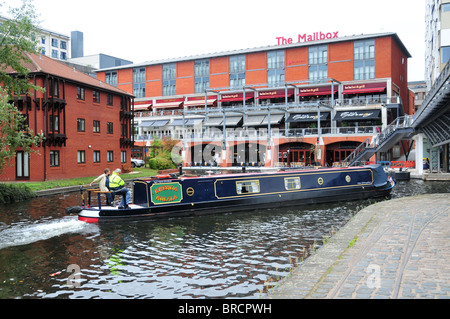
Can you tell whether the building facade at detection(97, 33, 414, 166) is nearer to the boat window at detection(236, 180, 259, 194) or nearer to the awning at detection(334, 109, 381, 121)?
the awning at detection(334, 109, 381, 121)

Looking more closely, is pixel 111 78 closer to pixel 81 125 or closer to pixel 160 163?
pixel 160 163

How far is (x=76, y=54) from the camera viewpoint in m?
108

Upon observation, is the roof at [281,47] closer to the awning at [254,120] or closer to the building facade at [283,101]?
the building facade at [283,101]

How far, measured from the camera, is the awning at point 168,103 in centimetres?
7118

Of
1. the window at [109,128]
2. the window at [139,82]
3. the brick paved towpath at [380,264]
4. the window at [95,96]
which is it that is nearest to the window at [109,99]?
the window at [95,96]

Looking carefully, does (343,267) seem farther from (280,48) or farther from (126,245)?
(280,48)

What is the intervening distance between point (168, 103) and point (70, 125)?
3898 centimetres

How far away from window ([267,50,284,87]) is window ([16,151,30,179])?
137ft

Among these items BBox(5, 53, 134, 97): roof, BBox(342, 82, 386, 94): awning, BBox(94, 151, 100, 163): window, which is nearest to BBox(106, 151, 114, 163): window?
BBox(94, 151, 100, 163): window

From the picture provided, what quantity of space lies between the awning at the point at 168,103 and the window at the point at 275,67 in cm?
1699

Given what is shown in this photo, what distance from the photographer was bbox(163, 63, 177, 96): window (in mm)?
73188

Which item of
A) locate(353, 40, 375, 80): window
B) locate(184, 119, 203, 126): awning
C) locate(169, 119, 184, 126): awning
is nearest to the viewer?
Result: locate(353, 40, 375, 80): window
